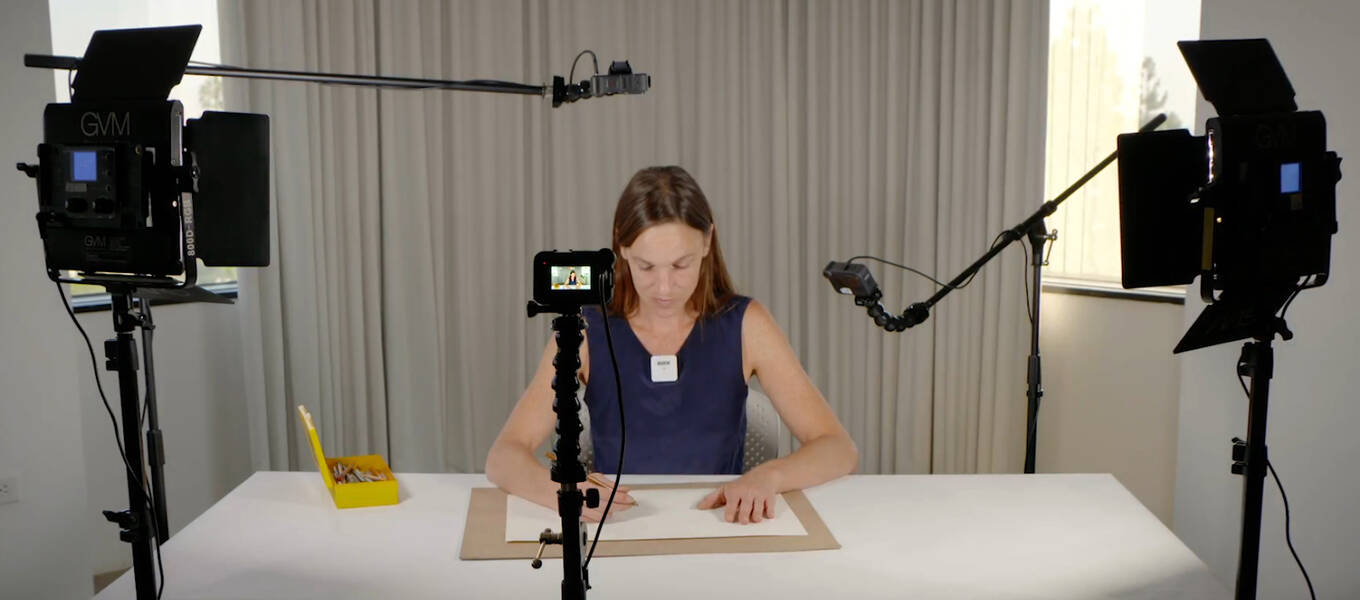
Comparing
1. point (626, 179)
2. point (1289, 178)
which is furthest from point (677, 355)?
point (626, 179)

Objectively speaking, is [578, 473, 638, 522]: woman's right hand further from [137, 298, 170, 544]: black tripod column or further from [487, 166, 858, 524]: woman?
[137, 298, 170, 544]: black tripod column

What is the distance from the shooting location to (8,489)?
9.00 ft

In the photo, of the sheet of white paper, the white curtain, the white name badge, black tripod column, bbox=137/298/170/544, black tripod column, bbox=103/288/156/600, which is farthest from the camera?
the white curtain

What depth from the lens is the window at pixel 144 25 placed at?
122 inches

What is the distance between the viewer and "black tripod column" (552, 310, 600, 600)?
110cm

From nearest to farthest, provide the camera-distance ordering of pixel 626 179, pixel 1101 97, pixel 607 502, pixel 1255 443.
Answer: pixel 1255 443, pixel 607 502, pixel 1101 97, pixel 626 179

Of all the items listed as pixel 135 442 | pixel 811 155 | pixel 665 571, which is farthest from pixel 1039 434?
pixel 135 442

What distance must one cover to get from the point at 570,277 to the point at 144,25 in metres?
2.79

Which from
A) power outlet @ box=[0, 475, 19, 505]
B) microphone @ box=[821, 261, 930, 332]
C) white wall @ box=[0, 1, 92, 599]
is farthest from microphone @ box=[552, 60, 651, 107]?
power outlet @ box=[0, 475, 19, 505]

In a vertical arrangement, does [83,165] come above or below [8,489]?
above

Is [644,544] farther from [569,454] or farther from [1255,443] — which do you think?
[1255,443]

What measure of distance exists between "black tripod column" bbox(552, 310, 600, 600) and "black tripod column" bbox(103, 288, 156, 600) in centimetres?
58

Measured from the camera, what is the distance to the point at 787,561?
4.85 feet

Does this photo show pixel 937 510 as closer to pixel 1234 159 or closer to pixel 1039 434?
pixel 1234 159
